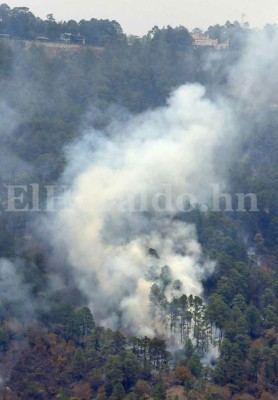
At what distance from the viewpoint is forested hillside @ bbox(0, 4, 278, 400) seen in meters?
32.7

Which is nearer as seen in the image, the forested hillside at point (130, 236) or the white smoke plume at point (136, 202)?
the forested hillside at point (130, 236)

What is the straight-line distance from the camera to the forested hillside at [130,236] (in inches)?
1288

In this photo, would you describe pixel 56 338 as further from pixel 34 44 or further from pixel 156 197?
pixel 34 44

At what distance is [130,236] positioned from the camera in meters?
41.0

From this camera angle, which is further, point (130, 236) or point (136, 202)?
point (136, 202)

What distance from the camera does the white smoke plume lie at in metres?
37.9

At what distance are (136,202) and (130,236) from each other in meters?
2.77

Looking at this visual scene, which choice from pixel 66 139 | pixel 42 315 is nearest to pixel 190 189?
pixel 66 139

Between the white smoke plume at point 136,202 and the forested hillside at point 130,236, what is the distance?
0.44 feet

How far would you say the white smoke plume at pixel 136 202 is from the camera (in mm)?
37938

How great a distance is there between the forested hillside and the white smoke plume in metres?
0.13

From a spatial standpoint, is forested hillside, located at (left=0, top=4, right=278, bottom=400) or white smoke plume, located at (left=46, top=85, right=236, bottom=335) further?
white smoke plume, located at (left=46, top=85, right=236, bottom=335)

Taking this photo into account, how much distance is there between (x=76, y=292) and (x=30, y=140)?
11.8 meters

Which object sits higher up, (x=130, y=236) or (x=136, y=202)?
(x=136, y=202)
